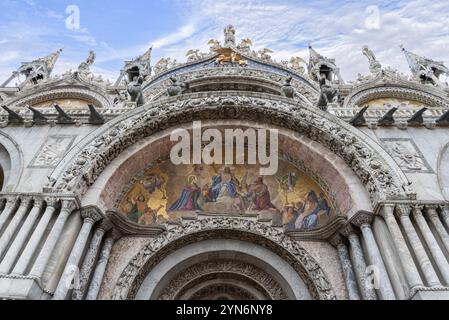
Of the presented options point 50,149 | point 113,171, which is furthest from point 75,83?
point 113,171

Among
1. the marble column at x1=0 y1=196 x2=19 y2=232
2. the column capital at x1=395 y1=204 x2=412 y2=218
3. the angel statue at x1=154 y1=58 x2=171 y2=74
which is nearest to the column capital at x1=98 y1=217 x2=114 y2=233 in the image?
the marble column at x1=0 y1=196 x2=19 y2=232

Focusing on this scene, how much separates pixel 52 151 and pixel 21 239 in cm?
276

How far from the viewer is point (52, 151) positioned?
8.74 m

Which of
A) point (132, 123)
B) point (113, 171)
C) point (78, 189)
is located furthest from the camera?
point (132, 123)

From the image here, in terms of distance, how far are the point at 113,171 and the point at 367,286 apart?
640cm

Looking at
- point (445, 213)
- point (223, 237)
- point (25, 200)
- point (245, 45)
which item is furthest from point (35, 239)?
point (245, 45)

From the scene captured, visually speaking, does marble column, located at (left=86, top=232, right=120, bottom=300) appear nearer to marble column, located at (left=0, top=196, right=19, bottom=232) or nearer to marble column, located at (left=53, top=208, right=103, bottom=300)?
marble column, located at (left=53, top=208, right=103, bottom=300)

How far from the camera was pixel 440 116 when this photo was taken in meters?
9.48

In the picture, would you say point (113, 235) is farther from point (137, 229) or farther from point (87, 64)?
point (87, 64)

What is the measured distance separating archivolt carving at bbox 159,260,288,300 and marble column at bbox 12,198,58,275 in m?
3.06

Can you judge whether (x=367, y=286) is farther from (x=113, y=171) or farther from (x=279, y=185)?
(x=113, y=171)

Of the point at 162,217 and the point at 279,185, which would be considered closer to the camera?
the point at 162,217

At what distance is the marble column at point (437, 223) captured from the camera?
671 cm

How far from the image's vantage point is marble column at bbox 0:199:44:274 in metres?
6.29
